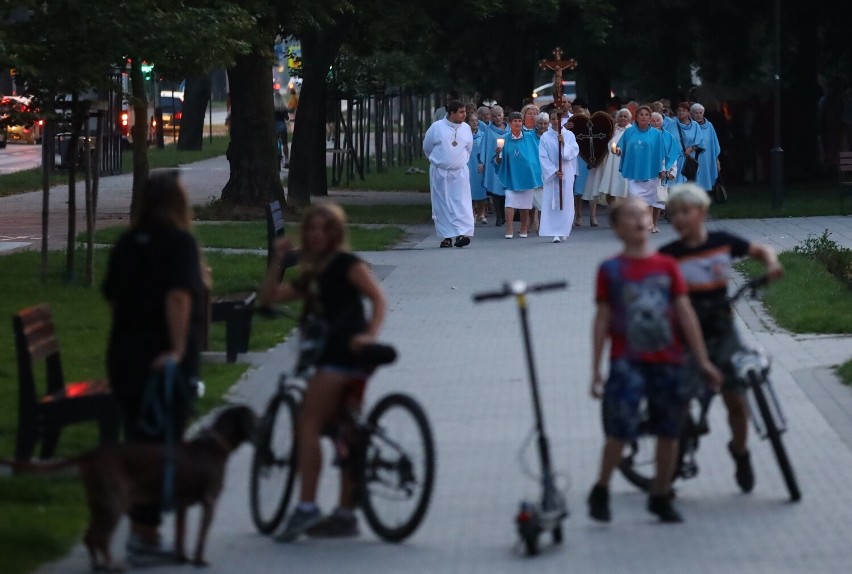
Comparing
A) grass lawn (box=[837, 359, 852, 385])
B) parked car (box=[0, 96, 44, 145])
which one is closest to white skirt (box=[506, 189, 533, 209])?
parked car (box=[0, 96, 44, 145])

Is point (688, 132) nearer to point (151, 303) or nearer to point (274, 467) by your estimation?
point (274, 467)

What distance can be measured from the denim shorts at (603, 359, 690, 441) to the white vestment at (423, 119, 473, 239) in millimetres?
14045

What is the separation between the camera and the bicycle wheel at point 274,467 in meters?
7.12

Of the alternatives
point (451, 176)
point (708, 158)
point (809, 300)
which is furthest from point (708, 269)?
point (708, 158)

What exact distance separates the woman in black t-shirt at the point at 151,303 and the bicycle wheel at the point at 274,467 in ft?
1.74

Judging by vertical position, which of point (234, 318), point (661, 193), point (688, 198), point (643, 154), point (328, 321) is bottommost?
point (234, 318)

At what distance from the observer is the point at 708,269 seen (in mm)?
7559

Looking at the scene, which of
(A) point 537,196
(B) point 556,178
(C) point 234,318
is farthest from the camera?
(A) point 537,196

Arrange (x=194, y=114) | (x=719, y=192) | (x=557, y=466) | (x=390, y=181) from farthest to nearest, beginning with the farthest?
1. (x=194, y=114)
2. (x=390, y=181)
3. (x=719, y=192)
4. (x=557, y=466)

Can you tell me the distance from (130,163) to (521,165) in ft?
72.3

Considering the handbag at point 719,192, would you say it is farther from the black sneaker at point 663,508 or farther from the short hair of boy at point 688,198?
→ the black sneaker at point 663,508

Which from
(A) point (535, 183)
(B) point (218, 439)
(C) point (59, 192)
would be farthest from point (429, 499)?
(C) point (59, 192)

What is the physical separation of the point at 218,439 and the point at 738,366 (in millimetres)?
2442

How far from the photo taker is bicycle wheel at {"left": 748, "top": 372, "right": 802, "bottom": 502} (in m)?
7.61
